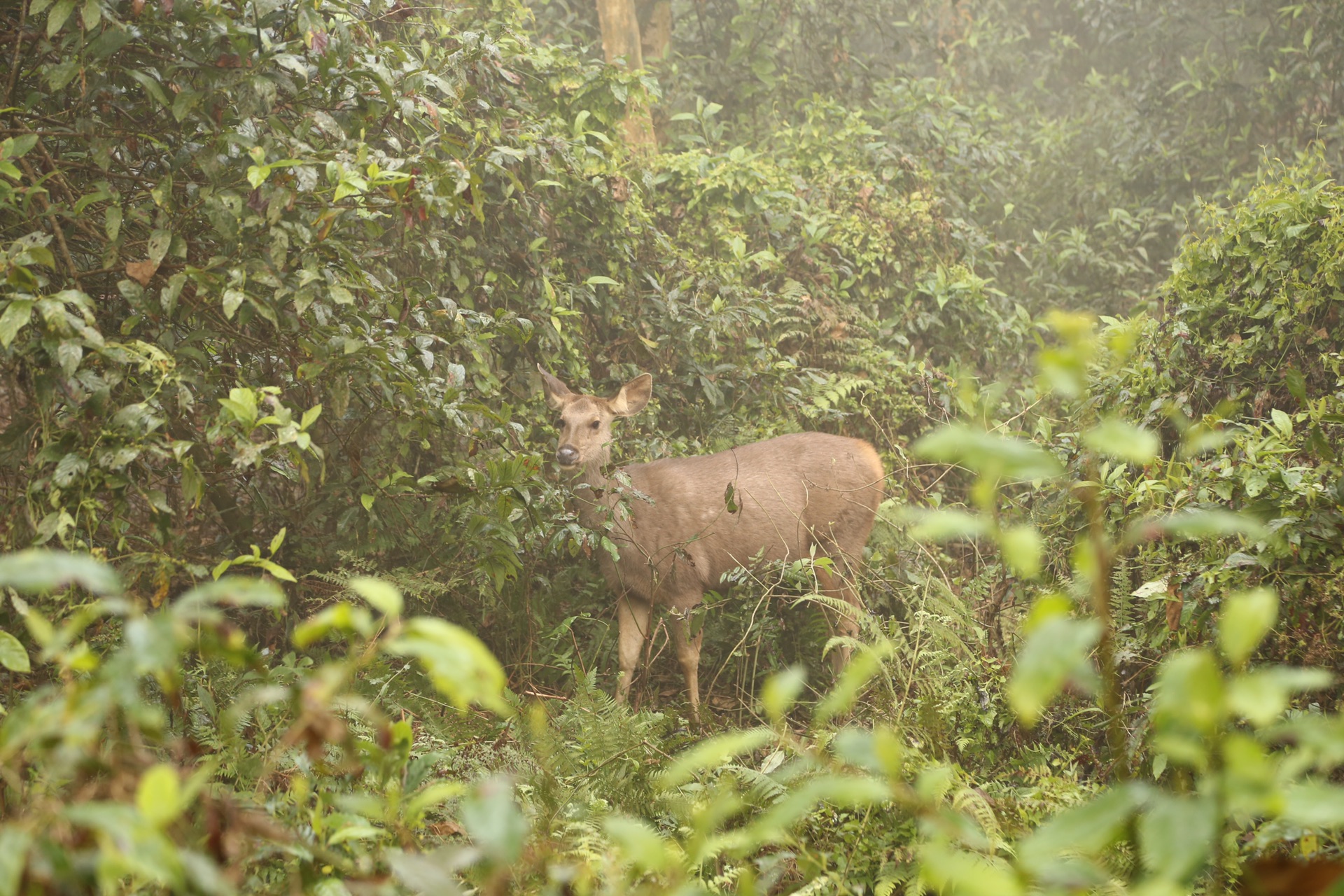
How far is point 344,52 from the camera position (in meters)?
3.90

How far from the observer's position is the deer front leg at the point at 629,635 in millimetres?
5820

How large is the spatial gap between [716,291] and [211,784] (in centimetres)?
505

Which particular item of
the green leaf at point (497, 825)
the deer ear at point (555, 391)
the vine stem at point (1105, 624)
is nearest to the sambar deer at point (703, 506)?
the deer ear at point (555, 391)

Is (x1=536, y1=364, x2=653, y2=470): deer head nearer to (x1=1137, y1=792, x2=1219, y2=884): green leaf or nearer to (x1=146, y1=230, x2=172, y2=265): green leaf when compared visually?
(x1=146, y1=230, x2=172, y2=265): green leaf

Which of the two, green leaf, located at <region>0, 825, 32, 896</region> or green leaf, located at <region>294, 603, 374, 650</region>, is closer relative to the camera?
green leaf, located at <region>0, 825, 32, 896</region>

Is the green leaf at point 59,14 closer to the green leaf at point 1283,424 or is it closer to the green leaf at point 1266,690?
the green leaf at point 1266,690

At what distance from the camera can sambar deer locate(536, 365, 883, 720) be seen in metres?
6.22

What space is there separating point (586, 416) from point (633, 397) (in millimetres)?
417

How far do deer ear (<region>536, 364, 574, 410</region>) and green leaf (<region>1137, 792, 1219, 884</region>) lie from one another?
5.39m

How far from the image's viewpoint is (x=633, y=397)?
6.61 m

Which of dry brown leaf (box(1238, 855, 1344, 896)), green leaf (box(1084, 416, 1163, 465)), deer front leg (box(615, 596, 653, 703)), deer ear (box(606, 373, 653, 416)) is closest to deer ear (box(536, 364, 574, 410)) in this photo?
deer ear (box(606, 373, 653, 416))

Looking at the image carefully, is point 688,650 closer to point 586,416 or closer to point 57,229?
point 586,416

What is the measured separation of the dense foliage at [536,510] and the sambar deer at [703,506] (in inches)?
10.2

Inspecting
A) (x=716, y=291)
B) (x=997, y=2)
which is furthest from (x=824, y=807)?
(x=997, y=2)
